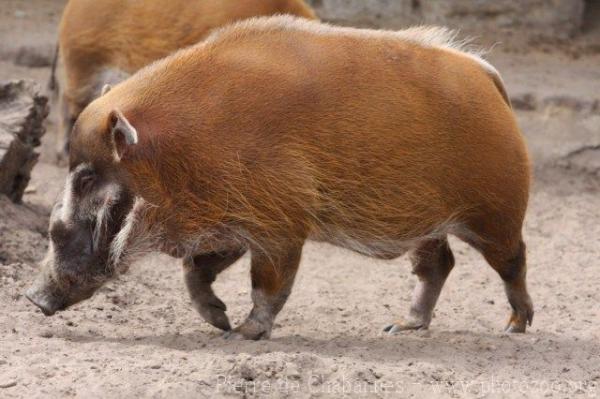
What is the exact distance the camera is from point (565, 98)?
26.7ft

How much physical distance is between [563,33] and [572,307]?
13.9 feet

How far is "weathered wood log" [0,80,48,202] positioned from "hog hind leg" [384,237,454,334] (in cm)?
230

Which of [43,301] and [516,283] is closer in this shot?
[43,301]

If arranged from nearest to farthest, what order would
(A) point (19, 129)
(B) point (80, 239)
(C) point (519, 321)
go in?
(B) point (80, 239)
(C) point (519, 321)
(A) point (19, 129)

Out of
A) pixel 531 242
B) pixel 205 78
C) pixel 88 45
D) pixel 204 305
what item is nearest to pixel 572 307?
pixel 531 242

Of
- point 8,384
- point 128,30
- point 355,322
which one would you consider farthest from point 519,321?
point 128,30

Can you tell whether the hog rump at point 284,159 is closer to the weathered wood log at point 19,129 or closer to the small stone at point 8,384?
the small stone at point 8,384

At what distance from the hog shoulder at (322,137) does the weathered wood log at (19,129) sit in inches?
65.9

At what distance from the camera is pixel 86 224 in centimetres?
443

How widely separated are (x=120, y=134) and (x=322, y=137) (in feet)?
2.69

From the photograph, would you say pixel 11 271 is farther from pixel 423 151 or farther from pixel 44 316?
pixel 423 151

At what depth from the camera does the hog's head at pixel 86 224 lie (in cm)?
429

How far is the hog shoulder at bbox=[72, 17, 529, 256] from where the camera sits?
4293 millimetres

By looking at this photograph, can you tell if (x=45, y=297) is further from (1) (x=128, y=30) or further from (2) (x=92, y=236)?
(1) (x=128, y=30)
